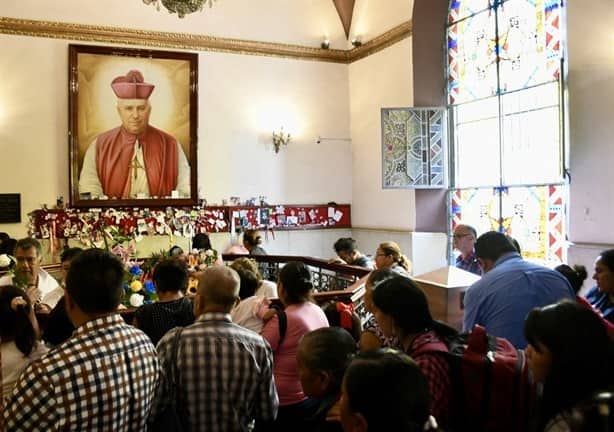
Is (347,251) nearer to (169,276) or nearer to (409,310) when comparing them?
(169,276)

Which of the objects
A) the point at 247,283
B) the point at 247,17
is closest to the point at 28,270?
the point at 247,283

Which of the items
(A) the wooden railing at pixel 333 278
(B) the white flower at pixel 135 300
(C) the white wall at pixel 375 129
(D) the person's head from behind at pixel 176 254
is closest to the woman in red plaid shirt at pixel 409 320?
(A) the wooden railing at pixel 333 278

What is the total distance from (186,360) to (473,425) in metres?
1.10

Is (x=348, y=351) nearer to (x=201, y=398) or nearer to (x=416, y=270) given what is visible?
(x=201, y=398)

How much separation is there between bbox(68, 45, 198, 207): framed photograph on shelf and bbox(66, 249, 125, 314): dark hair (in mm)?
7976

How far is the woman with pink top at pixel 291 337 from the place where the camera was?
2.93 m

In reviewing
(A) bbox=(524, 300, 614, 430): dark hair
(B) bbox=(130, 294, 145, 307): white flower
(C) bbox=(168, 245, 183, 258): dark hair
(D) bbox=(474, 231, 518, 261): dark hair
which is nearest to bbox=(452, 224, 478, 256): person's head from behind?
(D) bbox=(474, 231, 518, 261): dark hair

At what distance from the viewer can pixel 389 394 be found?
147 centimetres

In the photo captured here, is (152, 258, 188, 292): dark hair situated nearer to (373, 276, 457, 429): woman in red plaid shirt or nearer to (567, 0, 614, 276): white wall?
(373, 276, 457, 429): woman in red plaid shirt

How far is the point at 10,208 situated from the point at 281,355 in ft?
24.9

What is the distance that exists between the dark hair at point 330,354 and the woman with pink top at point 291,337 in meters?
0.78

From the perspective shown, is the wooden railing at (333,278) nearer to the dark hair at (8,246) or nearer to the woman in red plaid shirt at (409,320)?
the woman in red plaid shirt at (409,320)

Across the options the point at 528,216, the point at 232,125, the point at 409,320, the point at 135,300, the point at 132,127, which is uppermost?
the point at 232,125

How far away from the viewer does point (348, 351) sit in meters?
2.08
